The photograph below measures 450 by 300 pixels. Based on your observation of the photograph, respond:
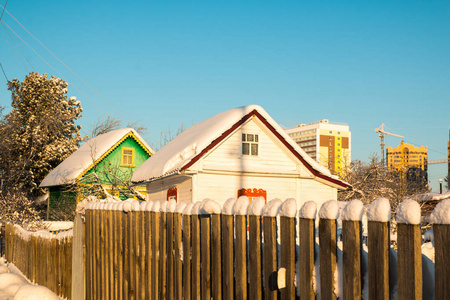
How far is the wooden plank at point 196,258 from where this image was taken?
12.0ft

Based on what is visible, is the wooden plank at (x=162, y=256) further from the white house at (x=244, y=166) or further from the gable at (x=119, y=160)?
the gable at (x=119, y=160)

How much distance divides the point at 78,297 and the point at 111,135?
27.1 m

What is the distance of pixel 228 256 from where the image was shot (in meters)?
3.28

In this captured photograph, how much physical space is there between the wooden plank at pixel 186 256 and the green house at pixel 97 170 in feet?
82.6

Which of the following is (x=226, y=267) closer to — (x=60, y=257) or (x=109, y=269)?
(x=109, y=269)

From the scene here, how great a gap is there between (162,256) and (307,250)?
215 centimetres

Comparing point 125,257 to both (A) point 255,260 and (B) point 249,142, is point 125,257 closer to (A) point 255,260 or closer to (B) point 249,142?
(A) point 255,260

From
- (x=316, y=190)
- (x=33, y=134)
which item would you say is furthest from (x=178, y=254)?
(x=33, y=134)

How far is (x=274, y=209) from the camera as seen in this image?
287 centimetres

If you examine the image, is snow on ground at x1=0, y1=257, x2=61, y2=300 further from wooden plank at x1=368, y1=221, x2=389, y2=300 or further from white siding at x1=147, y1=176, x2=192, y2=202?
white siding at x1=147, y1=176, x2=192, y2=202

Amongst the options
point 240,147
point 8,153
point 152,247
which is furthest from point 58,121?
point 152,247

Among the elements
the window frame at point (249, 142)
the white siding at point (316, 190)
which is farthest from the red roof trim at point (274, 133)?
the window frame at point (249, 142)

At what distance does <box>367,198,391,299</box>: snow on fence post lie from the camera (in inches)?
82.7

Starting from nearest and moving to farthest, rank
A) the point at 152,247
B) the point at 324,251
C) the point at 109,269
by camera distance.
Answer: the point at 324,251 → the point at 152,247 → the point at 109,269
